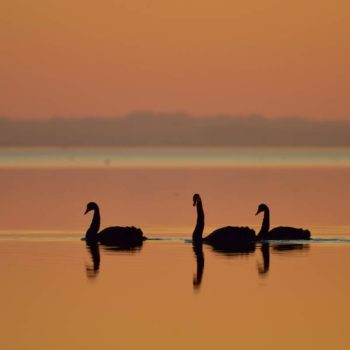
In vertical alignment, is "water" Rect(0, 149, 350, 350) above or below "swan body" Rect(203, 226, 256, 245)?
below

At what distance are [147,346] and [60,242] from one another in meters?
11.9

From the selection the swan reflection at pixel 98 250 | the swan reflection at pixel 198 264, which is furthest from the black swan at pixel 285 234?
the swan reflection at pixel 98 250

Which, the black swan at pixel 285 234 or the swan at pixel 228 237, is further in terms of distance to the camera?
the black swan at pixel 285 234

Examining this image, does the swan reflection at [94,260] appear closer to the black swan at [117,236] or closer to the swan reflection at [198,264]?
the black swan at [117,236]

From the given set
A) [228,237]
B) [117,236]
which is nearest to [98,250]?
[117,236]

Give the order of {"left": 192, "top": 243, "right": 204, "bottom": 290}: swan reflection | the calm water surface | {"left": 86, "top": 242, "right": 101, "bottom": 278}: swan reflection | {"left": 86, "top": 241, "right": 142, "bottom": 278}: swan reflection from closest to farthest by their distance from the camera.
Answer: the calm water surface → {"left": 192, "top": 243, "right": 204, "bottom": 290}: swan reflection → {"left": 86, "top": 242, "right": 101, "bottom": 278}: swan reflection → {"left": 86, "top": 241, "right": 142, "bottom": 278}: swan reflection

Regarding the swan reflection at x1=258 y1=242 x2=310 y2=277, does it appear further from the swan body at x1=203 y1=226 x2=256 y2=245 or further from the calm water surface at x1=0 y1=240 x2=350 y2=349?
the swan body at x1=203 y1=226 x2=256 y2=245

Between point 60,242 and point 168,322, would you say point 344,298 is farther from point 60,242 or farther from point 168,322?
point 60,242

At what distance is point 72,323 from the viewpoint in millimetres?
17047

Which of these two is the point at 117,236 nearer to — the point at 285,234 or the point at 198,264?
the point at 285,234

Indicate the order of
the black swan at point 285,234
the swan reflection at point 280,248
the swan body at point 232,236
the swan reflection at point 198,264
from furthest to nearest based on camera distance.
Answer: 1. the black swan at point 285,234
2. the swan body at point 232,236
3. the swan reflection at point 280,248
4. the swan reflection at point 198,264

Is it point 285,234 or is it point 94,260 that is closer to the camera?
point 94,260

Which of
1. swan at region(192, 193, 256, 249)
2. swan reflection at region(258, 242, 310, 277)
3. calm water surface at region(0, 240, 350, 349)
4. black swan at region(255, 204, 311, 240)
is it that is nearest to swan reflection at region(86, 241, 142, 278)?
calm water surface at region(0, 240, 350, 349)

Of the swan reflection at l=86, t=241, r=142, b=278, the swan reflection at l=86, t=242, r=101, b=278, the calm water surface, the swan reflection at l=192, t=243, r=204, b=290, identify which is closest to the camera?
the calm water surface
